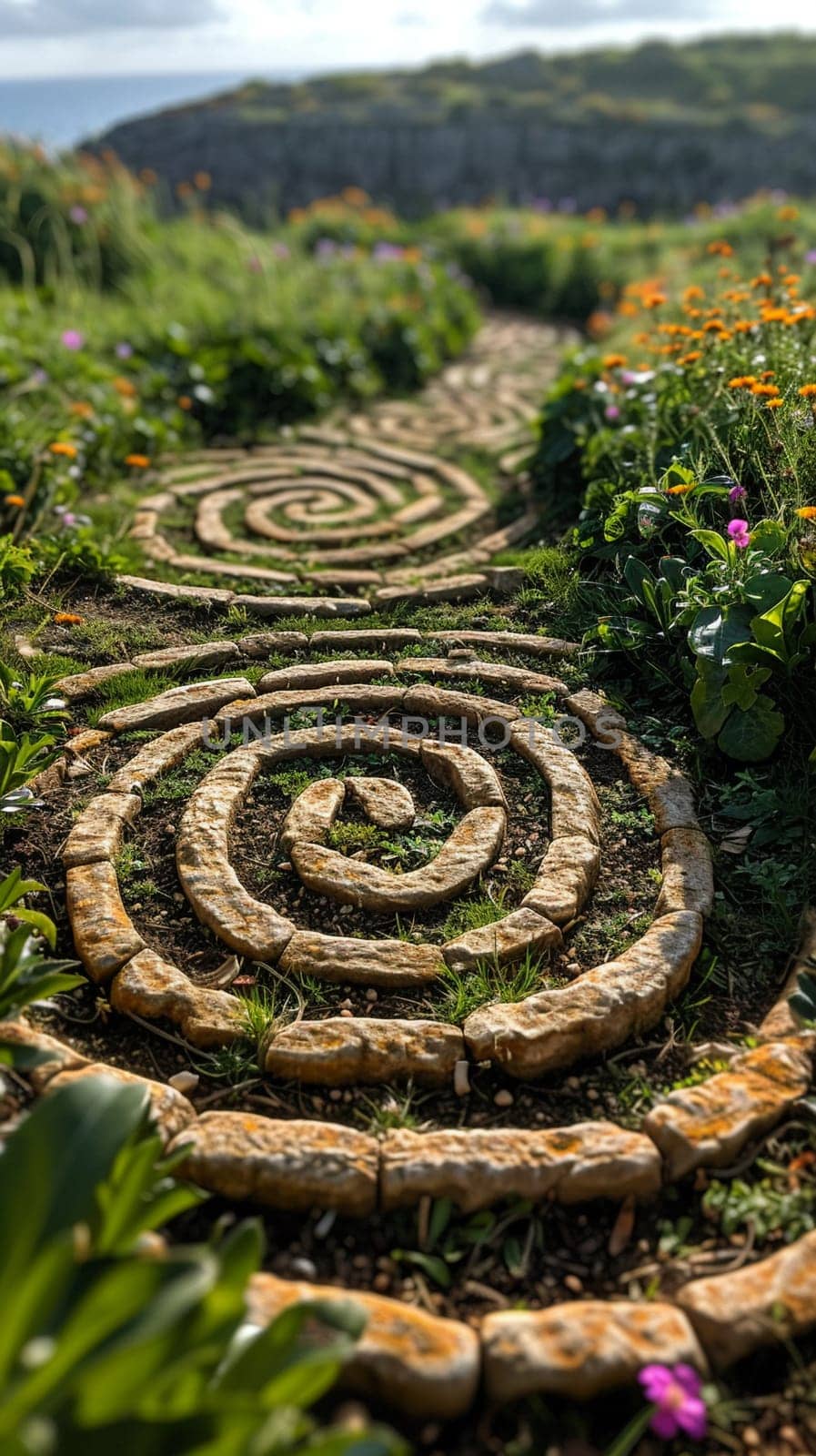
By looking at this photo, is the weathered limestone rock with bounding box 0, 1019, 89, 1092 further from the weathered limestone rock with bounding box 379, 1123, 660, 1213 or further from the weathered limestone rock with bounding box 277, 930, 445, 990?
the weathered limestone rock with bounding box 379, 1123, 660, 1213

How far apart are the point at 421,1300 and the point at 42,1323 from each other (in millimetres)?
807

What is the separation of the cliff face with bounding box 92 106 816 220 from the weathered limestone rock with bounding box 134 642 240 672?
1617 cm

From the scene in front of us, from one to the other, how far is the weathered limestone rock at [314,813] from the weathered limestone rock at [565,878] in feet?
1.93

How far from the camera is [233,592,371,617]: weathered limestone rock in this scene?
13.4 feet

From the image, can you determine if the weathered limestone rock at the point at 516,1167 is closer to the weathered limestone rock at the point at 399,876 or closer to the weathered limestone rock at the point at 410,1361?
the weathered limestone rock at the point at 410,1361

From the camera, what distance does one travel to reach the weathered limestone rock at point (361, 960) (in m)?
2.47

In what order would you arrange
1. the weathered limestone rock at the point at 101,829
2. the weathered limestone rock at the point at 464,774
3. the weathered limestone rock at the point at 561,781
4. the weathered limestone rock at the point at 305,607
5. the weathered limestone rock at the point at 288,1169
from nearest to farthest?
1. the weathered limestone rock at the point at 288,1169
2. the weathered limestone rock at the point at 101,829
3. the weathered limestone rock at the point at 561,781
4. the weathered limestone rock at the point at 464,774
5. the weathered limestone rock at the point at 305,607

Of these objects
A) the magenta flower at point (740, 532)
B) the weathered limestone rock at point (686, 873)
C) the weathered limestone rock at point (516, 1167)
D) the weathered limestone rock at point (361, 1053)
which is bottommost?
the weathered limestone rock at point (516, 1167)

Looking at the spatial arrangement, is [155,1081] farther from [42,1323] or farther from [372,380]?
[372,380]

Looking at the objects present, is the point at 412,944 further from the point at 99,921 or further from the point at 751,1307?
the point at 751,1307

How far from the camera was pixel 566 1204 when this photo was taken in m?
2.05

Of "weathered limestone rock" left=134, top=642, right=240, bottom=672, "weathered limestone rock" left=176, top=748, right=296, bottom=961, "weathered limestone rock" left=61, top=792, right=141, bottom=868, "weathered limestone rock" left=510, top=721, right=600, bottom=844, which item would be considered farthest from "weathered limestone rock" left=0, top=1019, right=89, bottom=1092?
"weathered limestone rock" left=134, top=642, right=240, bottom=672

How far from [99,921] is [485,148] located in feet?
67.6

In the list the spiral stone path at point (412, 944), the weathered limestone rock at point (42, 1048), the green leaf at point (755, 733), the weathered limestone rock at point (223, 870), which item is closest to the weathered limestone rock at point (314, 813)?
the spiral stone path at point (412, 944)
